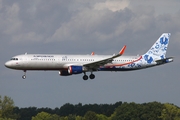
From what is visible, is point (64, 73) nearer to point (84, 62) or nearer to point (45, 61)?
point (84, 62)

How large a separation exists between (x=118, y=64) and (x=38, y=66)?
14.7 m

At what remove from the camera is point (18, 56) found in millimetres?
117500

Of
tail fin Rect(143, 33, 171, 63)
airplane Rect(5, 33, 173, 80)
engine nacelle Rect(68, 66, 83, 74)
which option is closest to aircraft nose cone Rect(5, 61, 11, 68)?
airplane Rect(5, 33, 173, 80)

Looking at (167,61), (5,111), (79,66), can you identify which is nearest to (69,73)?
(79,66)

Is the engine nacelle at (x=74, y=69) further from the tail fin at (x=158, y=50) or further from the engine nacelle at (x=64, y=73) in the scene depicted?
the tail fin at (x=158, y=50)

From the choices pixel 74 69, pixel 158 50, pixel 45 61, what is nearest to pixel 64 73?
pixel 74 69

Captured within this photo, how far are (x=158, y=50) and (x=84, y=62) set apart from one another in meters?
17.0

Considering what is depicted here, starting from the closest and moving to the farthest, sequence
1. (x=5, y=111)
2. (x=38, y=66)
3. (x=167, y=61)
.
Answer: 1. (x=38, y=66)
2. (x=167, y=61)
3. (x=5, y=111)

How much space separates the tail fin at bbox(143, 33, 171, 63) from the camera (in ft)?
418

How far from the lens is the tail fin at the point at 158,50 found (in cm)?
12750

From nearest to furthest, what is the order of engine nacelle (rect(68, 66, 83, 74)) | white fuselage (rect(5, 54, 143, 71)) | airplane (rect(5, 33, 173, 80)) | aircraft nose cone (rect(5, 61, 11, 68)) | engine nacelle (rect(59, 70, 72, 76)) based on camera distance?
white fuselage (rect(5, 54, 143, 71)) < airplane (rect(5, 33, 173, 80)) < aircraft nose cone (rect(5, 61, 11, 68)) < engine nacelle (rect(68, 66, 83, 74)) < engine nacelle (rect(59, 70, 72, 76))

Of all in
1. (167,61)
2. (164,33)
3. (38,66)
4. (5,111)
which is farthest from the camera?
(5,111)

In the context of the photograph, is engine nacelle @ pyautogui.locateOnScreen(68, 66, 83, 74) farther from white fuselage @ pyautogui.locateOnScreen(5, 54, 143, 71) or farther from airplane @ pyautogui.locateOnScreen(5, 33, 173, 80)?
white fuselage @ pyautogui.locateOnScreen(5, 54, 143, 71)

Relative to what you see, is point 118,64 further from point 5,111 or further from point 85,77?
point 5,111
